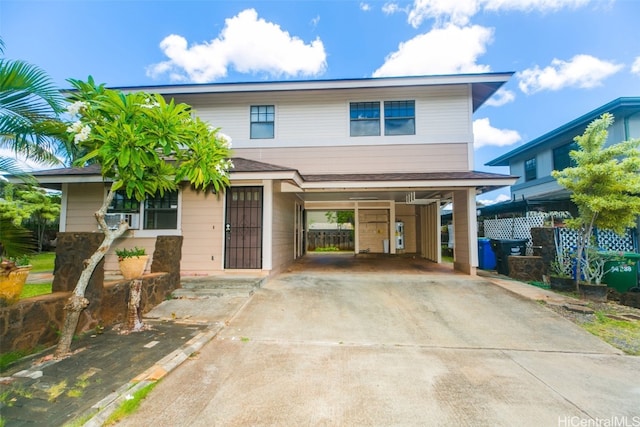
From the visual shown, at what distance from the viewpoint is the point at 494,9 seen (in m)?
10.7

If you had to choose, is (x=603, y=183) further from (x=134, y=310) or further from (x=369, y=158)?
(x=134, y=310)

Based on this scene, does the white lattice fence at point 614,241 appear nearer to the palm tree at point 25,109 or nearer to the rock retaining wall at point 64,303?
the rock retaining wall at point 64,303

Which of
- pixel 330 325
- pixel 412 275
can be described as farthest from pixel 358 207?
pixel 330 325

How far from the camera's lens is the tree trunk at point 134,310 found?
13.8ft

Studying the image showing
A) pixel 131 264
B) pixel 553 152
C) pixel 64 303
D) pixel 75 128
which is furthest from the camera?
pixel 553 152

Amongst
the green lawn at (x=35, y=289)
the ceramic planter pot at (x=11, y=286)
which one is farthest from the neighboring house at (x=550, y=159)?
the green lawn at (x=35, y=289)

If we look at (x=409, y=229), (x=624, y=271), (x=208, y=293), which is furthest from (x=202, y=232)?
(x=409, y=229)

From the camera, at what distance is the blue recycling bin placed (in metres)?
9.59

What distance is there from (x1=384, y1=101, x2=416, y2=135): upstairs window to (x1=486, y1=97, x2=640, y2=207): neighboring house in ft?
15.6

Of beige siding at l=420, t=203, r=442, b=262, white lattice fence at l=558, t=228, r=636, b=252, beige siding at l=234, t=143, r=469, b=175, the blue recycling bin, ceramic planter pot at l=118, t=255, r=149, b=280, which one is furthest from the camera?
beige siding at l=420, t=203, r=442, b=262

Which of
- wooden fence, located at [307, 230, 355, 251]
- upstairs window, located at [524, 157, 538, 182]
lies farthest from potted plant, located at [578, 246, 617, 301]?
wooden fence, located at [307, 230, 355, 251]

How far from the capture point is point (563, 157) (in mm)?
13609

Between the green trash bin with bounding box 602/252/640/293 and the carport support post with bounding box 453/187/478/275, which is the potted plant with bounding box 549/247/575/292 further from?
the carport support post with bounding box 453/187/478/275

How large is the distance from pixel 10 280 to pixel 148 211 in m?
4.99
